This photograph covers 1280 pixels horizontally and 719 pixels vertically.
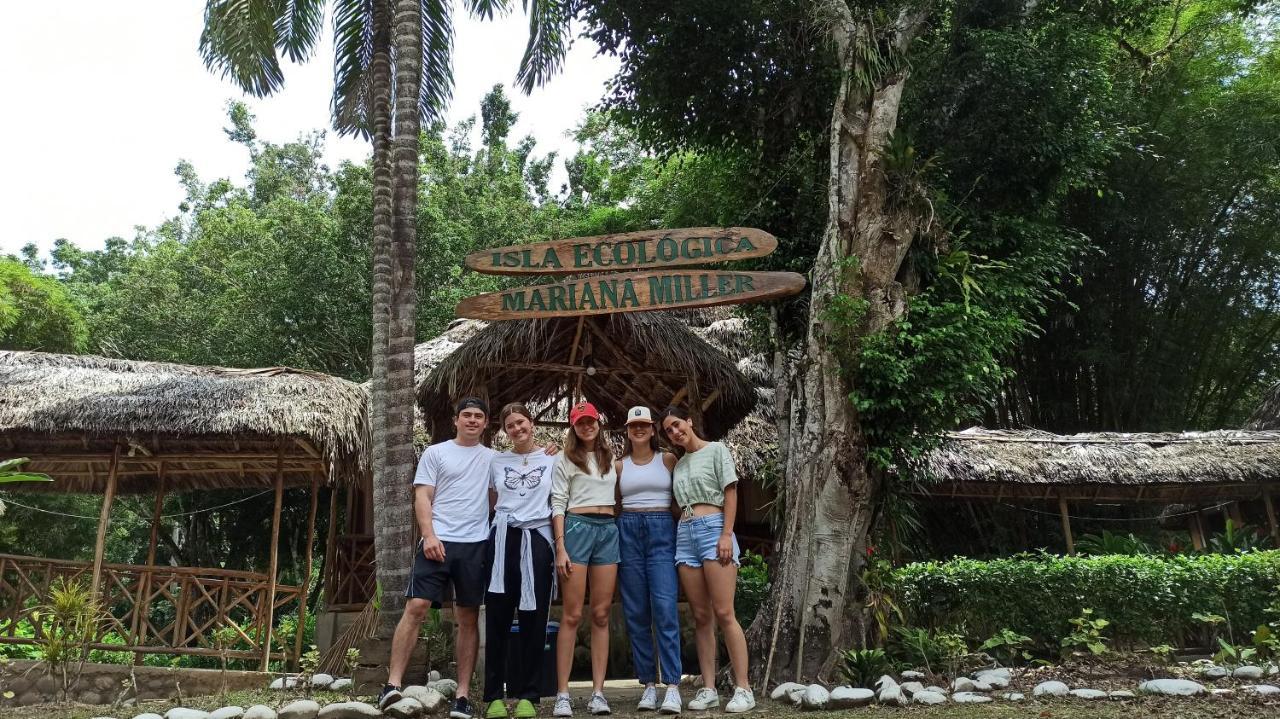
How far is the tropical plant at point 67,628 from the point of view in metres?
5.50

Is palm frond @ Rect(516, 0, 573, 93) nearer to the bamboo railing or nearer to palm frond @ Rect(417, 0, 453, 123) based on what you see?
palm frond @ Rect(417, 0, 453, 123)

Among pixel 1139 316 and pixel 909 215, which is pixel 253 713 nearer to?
pixel 909 215

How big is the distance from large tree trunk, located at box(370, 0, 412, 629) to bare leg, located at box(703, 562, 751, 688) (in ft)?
7.26

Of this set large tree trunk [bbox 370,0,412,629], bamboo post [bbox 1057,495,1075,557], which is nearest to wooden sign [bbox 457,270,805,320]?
large tree trunk [bbox 370,0,412,629]

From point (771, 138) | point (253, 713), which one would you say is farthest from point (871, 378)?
point (253, 713)

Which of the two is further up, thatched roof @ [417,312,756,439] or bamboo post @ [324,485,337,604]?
thatched roof @ [417,312,756,439]

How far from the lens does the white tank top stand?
4402mm

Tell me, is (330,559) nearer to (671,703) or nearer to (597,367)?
(597,367)

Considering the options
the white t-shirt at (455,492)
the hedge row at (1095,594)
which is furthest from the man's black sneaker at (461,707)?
the hedge row at (1095,594)

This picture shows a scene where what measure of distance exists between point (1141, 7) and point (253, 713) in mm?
10132

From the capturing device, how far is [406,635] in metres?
4.18

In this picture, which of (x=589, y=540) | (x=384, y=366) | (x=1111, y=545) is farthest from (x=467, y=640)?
(x=1111, y=545)

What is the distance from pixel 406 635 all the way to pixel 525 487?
871 millimetres

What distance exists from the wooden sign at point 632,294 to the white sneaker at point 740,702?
2.37 m
